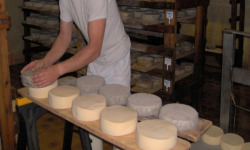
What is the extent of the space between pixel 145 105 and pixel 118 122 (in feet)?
0.91

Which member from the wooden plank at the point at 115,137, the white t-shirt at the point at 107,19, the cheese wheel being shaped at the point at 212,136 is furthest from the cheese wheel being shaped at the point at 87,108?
the cheese wheel being shaped at the point at 212,136

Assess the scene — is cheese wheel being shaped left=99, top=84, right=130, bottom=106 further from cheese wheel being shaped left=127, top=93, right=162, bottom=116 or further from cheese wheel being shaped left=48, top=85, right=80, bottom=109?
cheese wheel being shaped left=48, top=85, right=80, bottom=109

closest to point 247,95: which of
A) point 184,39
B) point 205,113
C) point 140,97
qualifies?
point 205,113

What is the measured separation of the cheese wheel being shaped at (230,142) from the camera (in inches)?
92.1

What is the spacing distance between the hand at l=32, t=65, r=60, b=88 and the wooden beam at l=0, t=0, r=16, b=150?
18 centimetres

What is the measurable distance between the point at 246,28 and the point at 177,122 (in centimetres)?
520

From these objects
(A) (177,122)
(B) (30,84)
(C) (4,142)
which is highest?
Answer: (B) (30,84)

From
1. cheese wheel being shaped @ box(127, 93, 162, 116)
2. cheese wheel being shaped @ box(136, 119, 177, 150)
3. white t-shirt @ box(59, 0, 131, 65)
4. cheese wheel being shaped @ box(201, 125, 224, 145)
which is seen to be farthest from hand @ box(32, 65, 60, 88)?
cheese wheel being shaped @ box(201, 125, 224, 145)

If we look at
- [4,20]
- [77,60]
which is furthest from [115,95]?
[4,20]

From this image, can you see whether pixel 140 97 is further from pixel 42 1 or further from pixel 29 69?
pixel 42 1

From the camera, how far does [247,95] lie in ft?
16.4

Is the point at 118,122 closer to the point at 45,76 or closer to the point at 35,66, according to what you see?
the point at 45,76

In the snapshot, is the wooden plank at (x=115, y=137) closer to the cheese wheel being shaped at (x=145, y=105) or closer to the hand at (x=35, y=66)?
the cheese wheel being shaped at (x=145, y=105)

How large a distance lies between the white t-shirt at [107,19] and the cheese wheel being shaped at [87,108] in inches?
23.8
